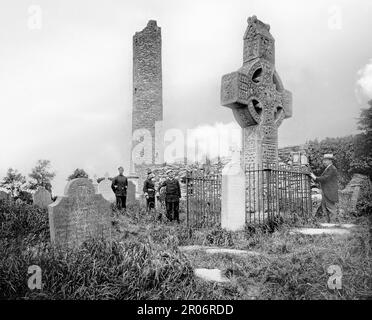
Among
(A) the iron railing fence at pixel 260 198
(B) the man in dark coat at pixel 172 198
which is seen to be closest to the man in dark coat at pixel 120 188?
(B) the man in dark coat at pixel 172 198

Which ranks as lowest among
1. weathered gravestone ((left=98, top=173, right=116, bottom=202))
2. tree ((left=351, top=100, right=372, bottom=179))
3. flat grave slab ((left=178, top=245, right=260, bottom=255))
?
flat grave slab ((left=178, top=245, right=260, bottom=255))

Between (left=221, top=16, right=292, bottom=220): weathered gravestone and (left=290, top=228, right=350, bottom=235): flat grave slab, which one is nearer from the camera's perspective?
(left=290, top=228, right=350, bottom=235): flat grave slab

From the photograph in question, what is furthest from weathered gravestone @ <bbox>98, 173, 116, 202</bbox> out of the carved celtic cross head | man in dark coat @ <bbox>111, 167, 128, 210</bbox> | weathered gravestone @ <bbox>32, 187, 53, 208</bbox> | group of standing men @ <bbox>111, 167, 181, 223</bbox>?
the carved celtic cross head

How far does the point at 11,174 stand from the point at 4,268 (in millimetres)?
20924

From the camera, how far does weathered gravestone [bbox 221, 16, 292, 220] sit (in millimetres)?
8953

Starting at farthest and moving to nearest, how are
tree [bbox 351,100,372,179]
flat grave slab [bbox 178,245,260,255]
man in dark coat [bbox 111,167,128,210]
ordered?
1. tree [bbox 351,100,372,179]
2. man in dark coat [bbox 111,167,128,210]
3. flat grave slab [bbox 178,245,260,255]

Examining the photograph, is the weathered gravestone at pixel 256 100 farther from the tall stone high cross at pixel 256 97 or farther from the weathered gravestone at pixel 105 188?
the weathered gravestone at pixel 105 188

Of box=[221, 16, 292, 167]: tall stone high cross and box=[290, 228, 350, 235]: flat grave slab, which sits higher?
box=[221, 16, 292, 167]: tall stone high cross

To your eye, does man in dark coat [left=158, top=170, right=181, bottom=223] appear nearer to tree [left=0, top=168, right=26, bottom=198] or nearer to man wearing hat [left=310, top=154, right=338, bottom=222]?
man wearing hat [left=310, top=154, right=338, bottom=222]

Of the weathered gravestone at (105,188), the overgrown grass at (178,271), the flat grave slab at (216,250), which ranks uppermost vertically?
the weathered gravestone at (105,188)

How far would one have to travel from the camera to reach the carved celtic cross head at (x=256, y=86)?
351 inches

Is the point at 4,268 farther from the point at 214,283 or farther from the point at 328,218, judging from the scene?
→ the point at 328,218

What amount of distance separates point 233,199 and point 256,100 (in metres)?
2.61

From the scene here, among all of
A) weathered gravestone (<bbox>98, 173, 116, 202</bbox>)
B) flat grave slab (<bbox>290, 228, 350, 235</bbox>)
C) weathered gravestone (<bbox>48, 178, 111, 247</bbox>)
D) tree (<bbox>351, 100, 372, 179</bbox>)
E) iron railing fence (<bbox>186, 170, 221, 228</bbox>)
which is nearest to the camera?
weathered gravestone (<bbox>48, 178, 111, 247</bbox>)
